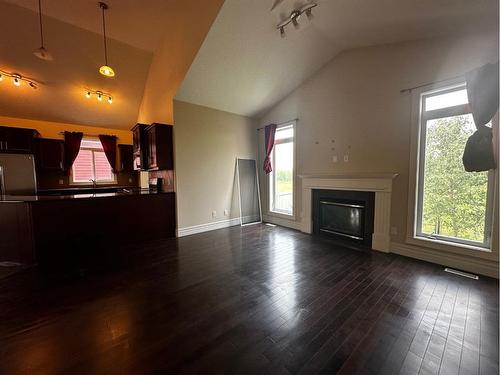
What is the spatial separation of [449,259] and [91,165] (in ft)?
26.5

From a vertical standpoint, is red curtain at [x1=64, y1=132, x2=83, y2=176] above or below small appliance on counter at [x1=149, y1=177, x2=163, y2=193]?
above

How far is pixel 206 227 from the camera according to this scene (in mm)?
4543

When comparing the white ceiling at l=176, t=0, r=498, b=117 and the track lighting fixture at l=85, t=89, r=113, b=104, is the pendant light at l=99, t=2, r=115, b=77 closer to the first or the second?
the track lighting fixture at l=85, t=89, r=113, b=104

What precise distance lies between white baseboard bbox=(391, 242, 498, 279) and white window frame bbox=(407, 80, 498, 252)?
3.7 inches

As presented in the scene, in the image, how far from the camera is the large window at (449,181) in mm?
2500

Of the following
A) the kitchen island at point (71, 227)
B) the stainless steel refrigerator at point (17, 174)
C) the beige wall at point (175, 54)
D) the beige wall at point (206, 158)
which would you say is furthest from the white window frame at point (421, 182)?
the stainless steel refrigerator at point (17, 174)

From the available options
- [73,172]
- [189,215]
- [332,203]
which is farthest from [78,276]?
[73,172]

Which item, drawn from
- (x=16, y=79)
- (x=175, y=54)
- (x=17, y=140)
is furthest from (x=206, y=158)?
(x=17, y=140)

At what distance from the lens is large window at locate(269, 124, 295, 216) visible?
4656 mm

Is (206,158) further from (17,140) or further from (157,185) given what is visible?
(17,140)

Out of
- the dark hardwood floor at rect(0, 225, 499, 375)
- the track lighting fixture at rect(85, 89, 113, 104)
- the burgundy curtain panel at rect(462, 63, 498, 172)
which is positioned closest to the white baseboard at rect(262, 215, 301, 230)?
the dark hardwood floor at rect(0, 225, 499, 375)

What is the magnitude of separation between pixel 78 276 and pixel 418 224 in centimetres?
457

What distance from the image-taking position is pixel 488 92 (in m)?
2.20

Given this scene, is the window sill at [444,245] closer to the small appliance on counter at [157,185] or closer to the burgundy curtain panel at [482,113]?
the burgundy curtain panel at [482,113]
